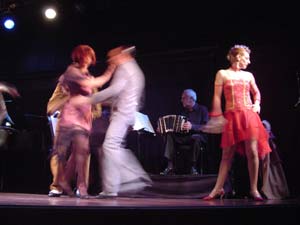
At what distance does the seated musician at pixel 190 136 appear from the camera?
6461 mm

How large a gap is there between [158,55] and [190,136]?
2.53m

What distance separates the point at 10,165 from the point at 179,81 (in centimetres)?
383

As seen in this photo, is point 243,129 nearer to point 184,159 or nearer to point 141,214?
point 141,214

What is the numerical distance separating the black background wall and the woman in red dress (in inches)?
85.0

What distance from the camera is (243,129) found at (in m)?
3.90

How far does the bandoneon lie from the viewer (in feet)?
21.8

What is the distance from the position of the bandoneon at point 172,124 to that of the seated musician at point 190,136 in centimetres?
5

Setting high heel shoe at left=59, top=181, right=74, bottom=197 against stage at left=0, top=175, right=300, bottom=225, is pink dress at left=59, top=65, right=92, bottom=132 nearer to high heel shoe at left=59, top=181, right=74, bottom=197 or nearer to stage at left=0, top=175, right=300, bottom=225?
high heel shoe at left=59, top=181, right=74, bottom=197

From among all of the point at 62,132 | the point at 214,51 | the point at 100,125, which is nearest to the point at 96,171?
the point at 100,125

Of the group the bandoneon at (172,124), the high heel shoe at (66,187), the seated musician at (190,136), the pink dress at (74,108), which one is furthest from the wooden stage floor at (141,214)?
the bandoneon at (172,124)

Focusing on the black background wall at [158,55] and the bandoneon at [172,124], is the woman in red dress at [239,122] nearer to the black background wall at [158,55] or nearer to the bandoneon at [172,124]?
the black background wall at [158,55]

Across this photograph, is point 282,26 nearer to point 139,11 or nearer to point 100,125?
point 139,11

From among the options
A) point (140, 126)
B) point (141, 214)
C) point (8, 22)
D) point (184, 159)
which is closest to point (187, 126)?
point (184, 159)

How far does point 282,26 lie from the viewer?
7074mm
